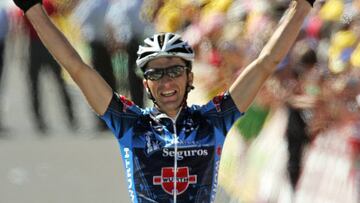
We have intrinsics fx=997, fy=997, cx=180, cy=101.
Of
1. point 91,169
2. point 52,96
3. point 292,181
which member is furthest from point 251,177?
point 52,96

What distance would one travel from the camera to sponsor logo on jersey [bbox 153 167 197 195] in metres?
3.58

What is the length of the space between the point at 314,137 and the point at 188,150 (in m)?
2.07

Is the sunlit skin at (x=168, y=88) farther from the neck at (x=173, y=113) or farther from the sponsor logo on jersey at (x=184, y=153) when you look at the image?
the sponsor logo on jersey at (x=184, y=153)

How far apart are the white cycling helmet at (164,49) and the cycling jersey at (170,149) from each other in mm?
181

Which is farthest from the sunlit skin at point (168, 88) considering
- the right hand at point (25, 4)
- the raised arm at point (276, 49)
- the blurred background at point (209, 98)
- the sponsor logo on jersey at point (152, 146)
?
the blurred background at point (209, 98)

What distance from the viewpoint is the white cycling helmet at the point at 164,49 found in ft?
11.8

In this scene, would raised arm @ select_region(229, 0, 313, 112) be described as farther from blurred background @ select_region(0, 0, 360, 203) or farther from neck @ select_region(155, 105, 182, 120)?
blurred background @ select_region(0, 0, 360, 203)

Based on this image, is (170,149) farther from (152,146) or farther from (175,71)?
(175,71)

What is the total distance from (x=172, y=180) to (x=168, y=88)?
1.09ft

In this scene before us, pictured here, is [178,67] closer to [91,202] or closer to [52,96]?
[91,202]

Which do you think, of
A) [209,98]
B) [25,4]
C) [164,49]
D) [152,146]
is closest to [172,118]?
[152,146]

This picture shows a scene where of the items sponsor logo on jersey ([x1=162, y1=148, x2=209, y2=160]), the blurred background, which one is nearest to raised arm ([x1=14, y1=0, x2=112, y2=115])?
sponsor logo on jersey ([x1=162, y1=148, x2=209, y2=160])

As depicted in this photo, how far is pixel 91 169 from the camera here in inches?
302

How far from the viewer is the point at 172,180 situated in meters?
3.58
